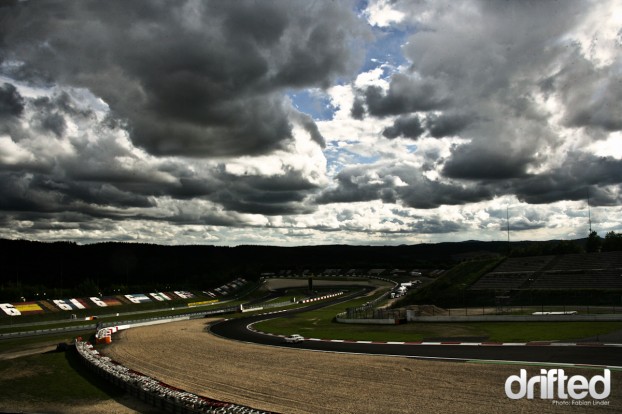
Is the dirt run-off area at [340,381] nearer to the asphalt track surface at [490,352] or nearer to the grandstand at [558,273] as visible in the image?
the asphalt track surface at [490,352]

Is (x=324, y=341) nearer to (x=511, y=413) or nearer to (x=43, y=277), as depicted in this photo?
(x=511, y=413)

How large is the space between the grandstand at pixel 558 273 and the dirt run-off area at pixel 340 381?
5322 cm

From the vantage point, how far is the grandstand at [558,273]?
72.1m

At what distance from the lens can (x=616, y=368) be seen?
2527 cm

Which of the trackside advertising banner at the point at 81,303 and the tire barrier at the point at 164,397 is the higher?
the tire barrier at the point at 164,397

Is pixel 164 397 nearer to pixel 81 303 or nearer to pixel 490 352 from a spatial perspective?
pixel 490 352

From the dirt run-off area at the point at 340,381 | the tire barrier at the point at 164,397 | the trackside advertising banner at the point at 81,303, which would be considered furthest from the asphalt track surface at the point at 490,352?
the trackside advertising banner at the point at 81,303

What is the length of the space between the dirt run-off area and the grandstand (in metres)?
53.2

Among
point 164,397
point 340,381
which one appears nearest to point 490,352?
point 340,381

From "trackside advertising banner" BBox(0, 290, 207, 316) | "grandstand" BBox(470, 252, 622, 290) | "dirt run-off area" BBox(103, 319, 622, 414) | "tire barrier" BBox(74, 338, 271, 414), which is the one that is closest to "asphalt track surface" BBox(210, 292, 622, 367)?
"dirt run-off area" BBox(103, 319, 622, 414)

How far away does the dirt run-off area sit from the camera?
2183cm

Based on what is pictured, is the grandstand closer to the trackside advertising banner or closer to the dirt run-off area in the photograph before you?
the dirt run-off area

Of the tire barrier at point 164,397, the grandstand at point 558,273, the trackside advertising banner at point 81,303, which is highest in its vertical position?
the grandstand at point 558,273

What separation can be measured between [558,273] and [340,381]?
67637mm
